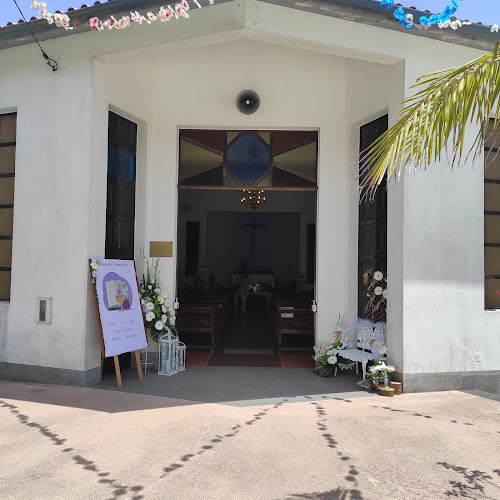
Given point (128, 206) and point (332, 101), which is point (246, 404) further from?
point (332, 101)

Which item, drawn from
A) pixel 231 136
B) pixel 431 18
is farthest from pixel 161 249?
pixel 431 18

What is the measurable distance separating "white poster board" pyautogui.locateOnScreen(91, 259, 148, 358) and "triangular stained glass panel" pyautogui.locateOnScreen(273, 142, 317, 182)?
257 cm

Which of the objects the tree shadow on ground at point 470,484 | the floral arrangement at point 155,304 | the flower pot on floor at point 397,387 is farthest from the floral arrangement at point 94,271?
the tree shadow on ground at point 470,484

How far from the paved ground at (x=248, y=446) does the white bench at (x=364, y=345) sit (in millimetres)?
642

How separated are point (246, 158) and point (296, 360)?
306cm

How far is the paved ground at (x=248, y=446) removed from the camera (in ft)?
9.61

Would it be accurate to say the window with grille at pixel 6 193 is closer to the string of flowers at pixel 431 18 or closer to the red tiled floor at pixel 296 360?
the red tiled floor at pixel 296 360

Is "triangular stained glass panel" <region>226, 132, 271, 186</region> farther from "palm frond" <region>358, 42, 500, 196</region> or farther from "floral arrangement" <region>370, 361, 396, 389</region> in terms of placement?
"palm frond" <region>358, 42, 500, 196</region>

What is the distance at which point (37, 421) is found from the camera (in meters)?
4.11

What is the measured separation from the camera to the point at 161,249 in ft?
21.3

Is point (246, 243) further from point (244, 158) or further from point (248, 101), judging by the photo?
point (248, 101)

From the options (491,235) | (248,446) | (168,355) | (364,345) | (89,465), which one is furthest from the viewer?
(168,355)

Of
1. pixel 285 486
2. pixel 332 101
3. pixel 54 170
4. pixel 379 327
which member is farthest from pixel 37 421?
pixel 332 101

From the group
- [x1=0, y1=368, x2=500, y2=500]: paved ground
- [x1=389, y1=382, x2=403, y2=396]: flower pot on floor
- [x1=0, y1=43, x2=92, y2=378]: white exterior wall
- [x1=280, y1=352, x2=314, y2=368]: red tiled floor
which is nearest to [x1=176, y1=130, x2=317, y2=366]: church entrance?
[x1=280, y1=352, x2=314, y2=368]: red tiled floor
